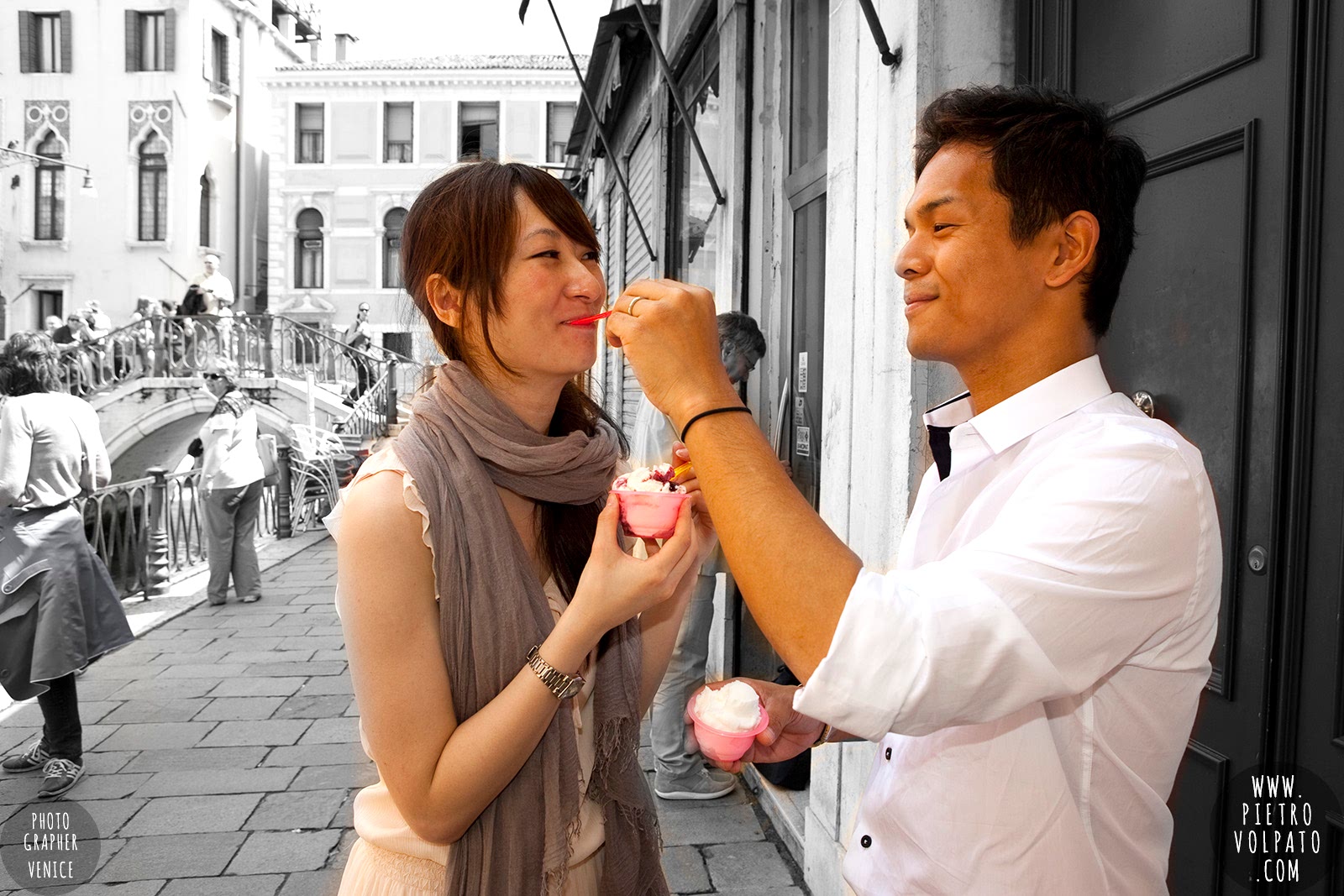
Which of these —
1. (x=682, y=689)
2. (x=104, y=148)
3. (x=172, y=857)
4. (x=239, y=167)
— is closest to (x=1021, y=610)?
(x=682, y=689)

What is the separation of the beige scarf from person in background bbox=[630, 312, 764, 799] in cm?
280

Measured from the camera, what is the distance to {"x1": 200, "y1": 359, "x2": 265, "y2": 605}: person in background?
8.93 metres

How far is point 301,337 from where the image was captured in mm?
23484

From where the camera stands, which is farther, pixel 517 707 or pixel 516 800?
pixel 516 800

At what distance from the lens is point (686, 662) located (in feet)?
16.4

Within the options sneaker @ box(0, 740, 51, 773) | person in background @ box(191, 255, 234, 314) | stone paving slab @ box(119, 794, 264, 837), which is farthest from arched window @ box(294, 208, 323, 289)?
stone paving slab @ box(119, 794, 264, 837)

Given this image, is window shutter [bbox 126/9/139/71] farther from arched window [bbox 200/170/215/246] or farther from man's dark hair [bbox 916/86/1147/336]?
man's dark hair [bbox 916/86/1147/336]

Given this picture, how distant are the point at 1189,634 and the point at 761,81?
483cm

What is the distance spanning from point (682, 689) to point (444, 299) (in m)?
3.39

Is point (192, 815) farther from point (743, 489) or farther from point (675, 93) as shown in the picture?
point (743, 489)

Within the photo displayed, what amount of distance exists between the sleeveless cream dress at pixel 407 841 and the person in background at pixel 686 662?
2826 millimetres

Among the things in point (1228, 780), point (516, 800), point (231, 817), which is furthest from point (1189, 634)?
point (231, 817)

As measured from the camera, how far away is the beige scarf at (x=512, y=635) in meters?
1.66

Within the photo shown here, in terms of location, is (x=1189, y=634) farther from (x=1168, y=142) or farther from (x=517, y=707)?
(x=1168, y=142)
